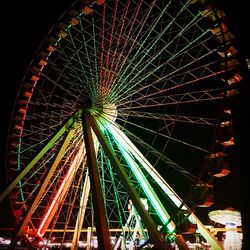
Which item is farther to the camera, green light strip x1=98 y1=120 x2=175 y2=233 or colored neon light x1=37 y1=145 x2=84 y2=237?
colored neon light x1=37 y1=145 x2=84 y2=237

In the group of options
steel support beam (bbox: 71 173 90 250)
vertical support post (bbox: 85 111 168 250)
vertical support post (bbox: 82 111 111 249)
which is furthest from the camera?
steel support beam (bbox: 71 173 90 250)

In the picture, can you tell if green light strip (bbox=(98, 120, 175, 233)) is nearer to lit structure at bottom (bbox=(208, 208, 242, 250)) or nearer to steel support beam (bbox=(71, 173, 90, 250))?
steel support beam (bbox=(71, 173, 90, 250))

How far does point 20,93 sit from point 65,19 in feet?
9.68

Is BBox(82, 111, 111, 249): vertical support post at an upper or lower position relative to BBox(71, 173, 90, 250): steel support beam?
Answer: upper

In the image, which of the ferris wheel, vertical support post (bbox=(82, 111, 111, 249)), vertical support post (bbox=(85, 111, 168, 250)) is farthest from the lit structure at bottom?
vertical support post (bbox=(82, 111, 111, 249))

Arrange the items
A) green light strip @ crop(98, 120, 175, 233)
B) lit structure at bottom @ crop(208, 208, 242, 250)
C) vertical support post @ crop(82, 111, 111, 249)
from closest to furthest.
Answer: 1. vertical support post @ crop(82, 111, 111, 249)
2. green light strip @ crop(98, 120, 175, 233)
3. lit structure at bottom @ crop(208, 208, 242, 250)

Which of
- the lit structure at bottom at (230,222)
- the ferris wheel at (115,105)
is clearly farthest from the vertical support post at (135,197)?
the lit structure at bottom at (230,222)

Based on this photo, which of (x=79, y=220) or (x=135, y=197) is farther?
(x=79, y=220)

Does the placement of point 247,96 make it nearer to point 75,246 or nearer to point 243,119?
point 243,119

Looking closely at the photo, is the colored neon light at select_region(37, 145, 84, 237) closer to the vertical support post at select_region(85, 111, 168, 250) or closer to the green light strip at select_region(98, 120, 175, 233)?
the green light strip at select_region(98, 120, 175, 233)

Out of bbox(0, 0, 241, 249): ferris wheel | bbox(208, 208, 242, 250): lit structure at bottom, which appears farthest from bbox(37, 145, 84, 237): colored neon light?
bbox(208, 208, 242, 250): lit structure at bottom

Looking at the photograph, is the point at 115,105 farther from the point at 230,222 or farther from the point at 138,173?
the point at 230,222

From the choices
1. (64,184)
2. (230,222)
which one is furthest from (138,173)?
(230,222)

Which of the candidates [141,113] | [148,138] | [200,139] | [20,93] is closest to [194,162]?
[200,139]
